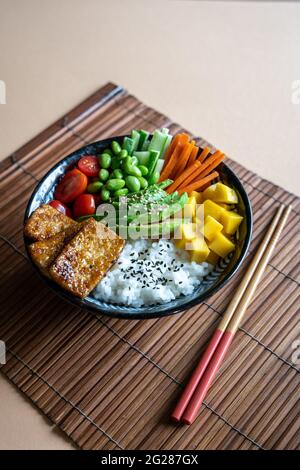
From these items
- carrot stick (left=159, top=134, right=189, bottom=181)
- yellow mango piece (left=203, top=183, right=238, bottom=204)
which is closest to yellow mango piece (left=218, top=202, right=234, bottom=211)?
yellow mango piece (left=203, top=183, right=238, bottom=204)

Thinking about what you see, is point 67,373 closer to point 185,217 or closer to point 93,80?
point 185,217

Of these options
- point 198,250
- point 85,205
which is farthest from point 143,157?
point 198,250

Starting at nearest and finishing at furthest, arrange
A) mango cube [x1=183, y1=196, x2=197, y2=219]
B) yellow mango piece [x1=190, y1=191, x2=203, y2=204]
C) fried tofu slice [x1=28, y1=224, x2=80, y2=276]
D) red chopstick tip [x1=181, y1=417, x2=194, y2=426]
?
red chopstick tip [x1=181, y1=417, x2=194, y2=426]
fried tofu slice [x1=28, y1=224, x2=80, y2=276]
mango cube [x1=183, y1=196, x2=197, y2=219]
yellow mango piece [x1=190, y1=191, x2=203, y2=204]

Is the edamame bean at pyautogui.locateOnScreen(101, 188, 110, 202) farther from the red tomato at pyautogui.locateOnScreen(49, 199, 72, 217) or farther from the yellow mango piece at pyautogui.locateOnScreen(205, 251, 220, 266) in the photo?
the yellow mango piece at pyautogui.locateOnScreen(205, 251, 220, 266)

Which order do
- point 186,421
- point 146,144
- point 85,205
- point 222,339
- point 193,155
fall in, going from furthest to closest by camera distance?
point 146,144 → point 193,155 → point 85,205 → point 222,339 → point 186,421

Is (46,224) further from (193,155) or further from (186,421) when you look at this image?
(186,421)

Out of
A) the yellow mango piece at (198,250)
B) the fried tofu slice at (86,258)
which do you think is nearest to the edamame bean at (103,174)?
the fried tofu slice at (86,258)
